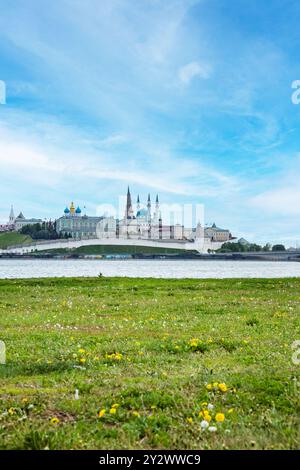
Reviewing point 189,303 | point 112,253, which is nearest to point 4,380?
point 189,303

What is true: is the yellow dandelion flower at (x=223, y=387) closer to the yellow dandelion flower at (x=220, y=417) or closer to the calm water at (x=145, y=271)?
the yellow dandelion flower at (x=220, y=417)

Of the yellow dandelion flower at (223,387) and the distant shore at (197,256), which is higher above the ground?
the yellow dandelion flower at (223,387)

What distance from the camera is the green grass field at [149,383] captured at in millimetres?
5031

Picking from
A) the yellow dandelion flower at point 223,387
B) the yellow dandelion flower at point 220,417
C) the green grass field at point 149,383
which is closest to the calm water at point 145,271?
the green grass field at point 149,383

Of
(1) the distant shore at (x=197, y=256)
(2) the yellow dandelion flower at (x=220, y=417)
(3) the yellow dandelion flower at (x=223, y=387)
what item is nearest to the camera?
(2) the yellow dandelion flower at (x=220, y=417)

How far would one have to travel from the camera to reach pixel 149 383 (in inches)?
269

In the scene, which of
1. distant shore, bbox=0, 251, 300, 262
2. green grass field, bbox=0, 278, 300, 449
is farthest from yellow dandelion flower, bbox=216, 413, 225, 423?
distant shore, bbox=0, 251, 300, 262

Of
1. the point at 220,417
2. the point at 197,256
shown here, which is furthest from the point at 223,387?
the point at 197,256

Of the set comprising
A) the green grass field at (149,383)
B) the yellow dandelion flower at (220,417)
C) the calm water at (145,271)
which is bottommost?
Result: the calm water at (145,271)

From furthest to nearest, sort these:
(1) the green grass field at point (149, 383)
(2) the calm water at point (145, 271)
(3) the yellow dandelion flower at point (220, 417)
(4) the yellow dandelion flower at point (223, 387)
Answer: (2) the calm water at point (145, 271), (4) the yellow dandelion flower at point (223, 387), (3) the yellow dandelion flower at point (220, 417), (1) the green grass field at point (149, 383)

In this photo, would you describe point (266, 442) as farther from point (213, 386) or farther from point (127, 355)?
point (127, 355)

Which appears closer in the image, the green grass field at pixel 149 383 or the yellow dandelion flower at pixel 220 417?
the green grass field at pixel 149 383

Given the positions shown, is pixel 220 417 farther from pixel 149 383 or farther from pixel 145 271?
pixel 145 271

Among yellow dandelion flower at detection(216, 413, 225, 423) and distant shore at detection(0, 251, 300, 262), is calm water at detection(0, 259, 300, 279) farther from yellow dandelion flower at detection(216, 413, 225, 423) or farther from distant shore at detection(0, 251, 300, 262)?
distant shore at detection(0, 251, 300, 262)
